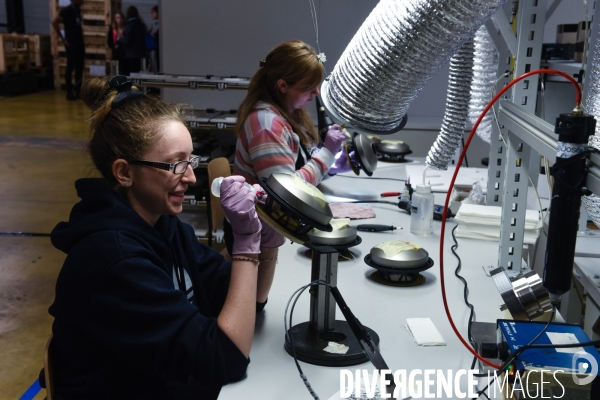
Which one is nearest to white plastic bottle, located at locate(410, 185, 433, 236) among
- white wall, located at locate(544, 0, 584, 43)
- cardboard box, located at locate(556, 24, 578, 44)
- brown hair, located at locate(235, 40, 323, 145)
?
brown hair, located at locate(235, 40, 323, 145)

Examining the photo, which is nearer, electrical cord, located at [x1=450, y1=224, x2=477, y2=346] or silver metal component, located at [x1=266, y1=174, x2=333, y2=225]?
silver metal component, located at [x1=266, y1=174, x2=333, y2=225]

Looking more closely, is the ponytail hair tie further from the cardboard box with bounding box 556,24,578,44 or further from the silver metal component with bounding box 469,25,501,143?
the cardboard box with bounding box 556,24,578,44

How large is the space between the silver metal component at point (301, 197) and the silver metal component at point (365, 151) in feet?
3.63

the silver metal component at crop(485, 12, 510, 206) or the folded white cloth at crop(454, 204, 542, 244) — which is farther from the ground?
the silver metal component at crop(485, 12, 510, 206)

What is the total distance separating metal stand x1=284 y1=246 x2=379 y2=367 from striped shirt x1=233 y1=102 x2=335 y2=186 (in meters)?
0.79

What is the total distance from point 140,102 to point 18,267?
8.66ft

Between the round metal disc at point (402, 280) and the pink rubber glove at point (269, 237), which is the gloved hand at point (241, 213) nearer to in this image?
the pink rubber glove at point (269, 237)

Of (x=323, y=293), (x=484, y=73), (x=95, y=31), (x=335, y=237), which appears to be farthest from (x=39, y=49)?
(x=323, y=293)

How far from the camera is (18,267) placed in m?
3.39

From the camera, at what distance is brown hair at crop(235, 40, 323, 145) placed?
206cm

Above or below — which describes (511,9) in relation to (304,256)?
above

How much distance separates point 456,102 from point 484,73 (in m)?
0.43

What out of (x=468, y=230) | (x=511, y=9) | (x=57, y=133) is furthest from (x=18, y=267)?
(x=57, y=133)

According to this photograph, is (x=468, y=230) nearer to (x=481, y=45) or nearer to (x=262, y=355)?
(x=481, y=45)
